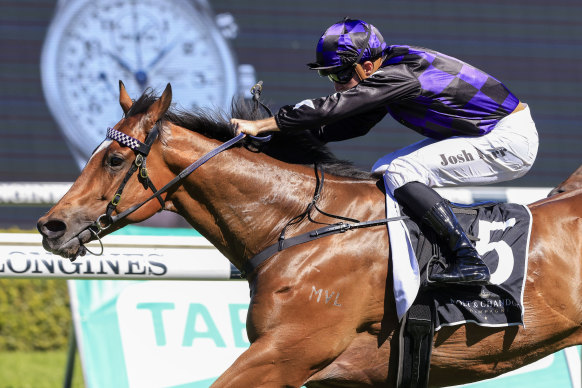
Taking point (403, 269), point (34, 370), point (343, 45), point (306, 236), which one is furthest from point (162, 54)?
point (403, 269)

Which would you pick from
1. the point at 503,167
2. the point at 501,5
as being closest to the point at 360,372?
the point at 503,167

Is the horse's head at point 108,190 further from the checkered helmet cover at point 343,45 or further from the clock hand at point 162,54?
the clock hand at point 162,54

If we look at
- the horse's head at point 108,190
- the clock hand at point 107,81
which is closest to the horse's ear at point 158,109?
the horse's head at point 108,190

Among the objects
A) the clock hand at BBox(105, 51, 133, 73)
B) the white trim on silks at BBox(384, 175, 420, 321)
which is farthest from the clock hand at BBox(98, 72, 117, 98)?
the white trim on silks at BBox(384, 175, 420, 321)

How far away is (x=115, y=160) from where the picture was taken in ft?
10.5

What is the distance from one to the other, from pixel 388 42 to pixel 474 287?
6.52 m

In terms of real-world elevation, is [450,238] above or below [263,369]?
above

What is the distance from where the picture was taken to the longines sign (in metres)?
4.12

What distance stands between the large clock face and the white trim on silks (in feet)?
21.2

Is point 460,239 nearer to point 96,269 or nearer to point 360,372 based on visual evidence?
point 360,372

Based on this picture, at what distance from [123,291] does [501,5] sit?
725 cm

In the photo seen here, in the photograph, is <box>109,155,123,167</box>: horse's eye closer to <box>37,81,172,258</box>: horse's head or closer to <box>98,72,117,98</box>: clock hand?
<box>37,81,172,258</box>: horse's head

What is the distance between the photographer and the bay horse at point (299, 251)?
315 cm

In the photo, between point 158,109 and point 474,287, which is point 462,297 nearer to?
point 474,287
